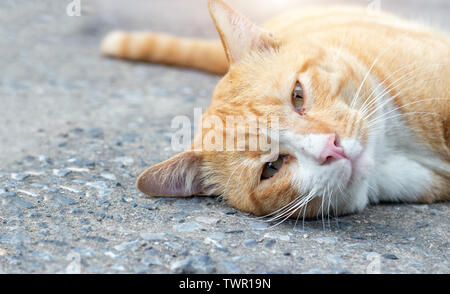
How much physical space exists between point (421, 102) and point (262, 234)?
1.06 meters

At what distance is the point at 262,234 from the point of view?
2184 mm

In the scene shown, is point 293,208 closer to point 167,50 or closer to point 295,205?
point 295,205

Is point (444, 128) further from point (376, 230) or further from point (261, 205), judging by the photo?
point (261, 205)

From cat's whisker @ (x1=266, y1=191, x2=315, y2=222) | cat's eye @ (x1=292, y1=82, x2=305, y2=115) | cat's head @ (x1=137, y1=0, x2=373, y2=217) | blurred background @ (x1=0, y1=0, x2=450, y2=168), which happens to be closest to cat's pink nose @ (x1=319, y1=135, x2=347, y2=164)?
Answer: cat's head @ (x1=137, y1=0, x2=373, y2=217)

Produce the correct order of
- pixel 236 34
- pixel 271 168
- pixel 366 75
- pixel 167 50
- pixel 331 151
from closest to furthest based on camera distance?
pixel 331 151
pixel 271 168
pixel 366 75
pixel 236 34
pixel 167 50

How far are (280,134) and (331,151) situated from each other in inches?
9.4

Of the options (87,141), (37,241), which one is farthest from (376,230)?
(87,141)

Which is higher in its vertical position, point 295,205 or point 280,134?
point 280,134

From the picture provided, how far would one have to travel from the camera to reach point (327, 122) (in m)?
2.22

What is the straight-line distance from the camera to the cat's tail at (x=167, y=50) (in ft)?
14.8

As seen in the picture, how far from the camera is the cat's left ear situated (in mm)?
2605

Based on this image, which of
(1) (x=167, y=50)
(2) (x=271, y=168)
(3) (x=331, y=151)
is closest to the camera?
(3) (x=331, y=151)

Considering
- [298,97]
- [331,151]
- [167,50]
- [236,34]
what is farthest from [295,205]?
[167,50]

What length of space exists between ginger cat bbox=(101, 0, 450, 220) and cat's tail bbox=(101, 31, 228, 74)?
65.1 inches
